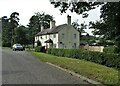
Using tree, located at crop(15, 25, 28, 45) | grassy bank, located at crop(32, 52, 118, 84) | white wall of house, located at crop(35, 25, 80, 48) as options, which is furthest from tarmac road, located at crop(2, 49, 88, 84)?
tree, located at crop(15, 25, 28, 45)

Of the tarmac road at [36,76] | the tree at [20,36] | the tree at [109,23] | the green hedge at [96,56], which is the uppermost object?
the tree at [20,36]

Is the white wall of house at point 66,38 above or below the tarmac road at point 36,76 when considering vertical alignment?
above

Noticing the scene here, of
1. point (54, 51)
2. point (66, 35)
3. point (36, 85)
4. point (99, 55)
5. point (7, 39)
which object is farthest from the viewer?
point (7, 39)

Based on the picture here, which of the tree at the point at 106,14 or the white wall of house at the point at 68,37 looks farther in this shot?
the white wall of house at the point at 68,37

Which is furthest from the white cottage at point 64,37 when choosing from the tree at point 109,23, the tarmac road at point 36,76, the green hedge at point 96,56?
the tarmac road at point 36,76

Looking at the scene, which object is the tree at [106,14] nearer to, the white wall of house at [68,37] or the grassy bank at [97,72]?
the grassy bank at [97,72]

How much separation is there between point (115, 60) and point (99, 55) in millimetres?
4198

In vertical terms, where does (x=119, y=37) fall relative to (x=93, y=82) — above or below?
above

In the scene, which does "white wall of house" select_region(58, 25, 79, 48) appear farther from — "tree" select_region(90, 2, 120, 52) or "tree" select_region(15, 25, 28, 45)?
"tree" select_region(90, 2, 120, 52)

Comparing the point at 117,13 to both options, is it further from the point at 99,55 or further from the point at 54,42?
the point at 54,42

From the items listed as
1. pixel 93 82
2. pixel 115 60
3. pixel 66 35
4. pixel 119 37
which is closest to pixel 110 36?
pixel 119 37

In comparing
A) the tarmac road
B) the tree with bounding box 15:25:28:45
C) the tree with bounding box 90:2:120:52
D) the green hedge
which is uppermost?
the tree with bounding box 15:25:28:45

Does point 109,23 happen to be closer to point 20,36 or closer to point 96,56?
point 96,56

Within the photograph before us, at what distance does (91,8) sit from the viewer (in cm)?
2088
